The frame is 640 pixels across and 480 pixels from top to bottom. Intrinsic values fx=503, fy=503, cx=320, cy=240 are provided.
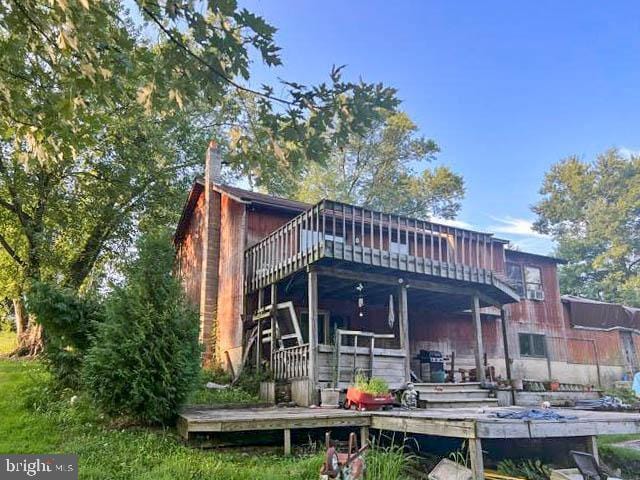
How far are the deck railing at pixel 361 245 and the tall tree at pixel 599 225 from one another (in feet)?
83.8

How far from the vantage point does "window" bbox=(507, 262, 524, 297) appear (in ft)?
63.9

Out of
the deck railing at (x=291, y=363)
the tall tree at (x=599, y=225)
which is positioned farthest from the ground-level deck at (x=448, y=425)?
the tall tree at (x=599, y=225)

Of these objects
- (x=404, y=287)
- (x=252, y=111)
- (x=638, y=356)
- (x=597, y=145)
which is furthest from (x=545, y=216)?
(x=252, y=111)

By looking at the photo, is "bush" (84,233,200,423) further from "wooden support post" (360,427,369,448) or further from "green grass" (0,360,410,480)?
"wooden support post" (360,427,369,448)

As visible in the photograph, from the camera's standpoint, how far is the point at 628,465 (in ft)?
26.7

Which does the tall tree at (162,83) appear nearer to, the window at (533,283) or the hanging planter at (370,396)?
the hanging planter at (370,396)

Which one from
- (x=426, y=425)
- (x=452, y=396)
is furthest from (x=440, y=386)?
(x=426, y=425)

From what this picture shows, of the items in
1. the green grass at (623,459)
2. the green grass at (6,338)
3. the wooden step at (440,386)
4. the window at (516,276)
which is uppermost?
the window at (516,276)

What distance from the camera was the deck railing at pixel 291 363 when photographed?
10.5 metres

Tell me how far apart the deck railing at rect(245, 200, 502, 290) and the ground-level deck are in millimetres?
3532

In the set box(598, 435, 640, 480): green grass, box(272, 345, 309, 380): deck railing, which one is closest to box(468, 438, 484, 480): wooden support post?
box(598, 435, 640, 480): green grass

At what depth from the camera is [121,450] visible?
21.5ft

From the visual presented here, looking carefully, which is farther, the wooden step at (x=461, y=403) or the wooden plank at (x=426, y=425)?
the wooden step at (x=461, y=403)

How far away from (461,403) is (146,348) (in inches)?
257
